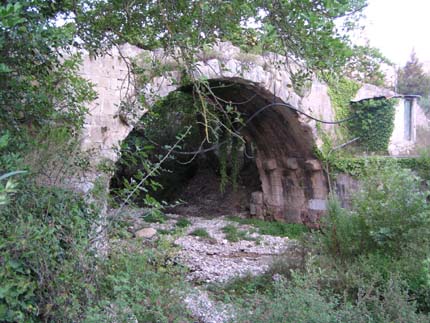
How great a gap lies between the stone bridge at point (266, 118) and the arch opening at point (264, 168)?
20mm

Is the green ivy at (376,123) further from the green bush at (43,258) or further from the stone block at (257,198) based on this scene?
the green bush at (43,258)

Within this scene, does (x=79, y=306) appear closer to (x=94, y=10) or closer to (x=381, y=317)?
(x=381, y=317)

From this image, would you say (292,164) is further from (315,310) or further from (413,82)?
(413,82)

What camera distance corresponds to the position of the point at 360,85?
9.78m

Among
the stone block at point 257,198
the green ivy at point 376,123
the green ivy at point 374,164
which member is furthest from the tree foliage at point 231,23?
the stone block at point 257,198

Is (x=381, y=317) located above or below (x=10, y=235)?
below

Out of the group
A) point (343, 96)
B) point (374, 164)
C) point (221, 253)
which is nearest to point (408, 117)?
point (343, 96)

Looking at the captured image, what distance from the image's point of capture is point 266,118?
1005 cm

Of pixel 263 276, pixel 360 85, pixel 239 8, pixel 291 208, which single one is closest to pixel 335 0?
pixel 239 8

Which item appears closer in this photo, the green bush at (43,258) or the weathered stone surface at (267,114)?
the green bush at (43,258)

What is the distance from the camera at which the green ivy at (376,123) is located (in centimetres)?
944

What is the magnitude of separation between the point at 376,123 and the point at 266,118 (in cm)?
225

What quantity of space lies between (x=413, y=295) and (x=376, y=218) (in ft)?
Result: 3.06

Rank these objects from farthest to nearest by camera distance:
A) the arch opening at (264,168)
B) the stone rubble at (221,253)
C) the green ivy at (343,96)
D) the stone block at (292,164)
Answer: the stone block at (292,164) → the green ivy at (343,96) → the arch opening at (264,168) → the stone rubble at (221,253)
